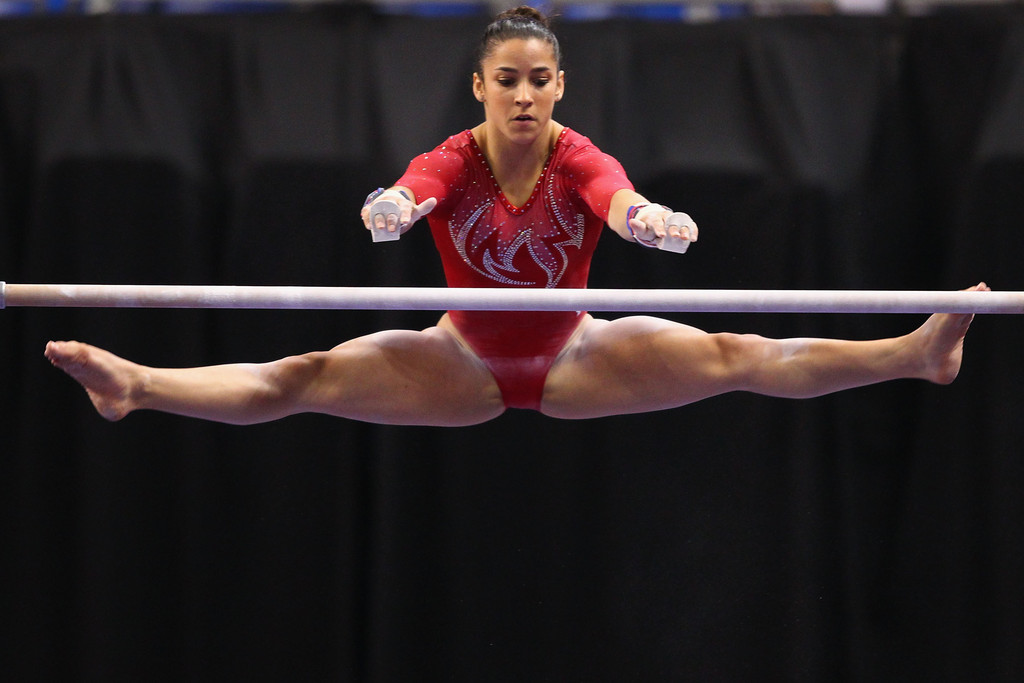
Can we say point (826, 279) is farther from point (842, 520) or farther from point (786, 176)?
point (842, 520)

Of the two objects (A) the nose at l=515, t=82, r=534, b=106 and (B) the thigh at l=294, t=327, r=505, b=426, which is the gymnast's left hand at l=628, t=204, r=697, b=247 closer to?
(A) the nose at l=515, t=82, r=534, b=106

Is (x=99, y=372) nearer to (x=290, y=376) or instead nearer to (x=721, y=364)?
(x=290, y=376)

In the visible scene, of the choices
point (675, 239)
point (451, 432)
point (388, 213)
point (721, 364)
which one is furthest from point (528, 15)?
point (451, 432)

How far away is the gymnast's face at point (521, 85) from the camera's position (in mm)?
2227

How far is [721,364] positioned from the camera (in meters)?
2.23

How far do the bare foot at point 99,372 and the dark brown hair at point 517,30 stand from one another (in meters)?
1.03

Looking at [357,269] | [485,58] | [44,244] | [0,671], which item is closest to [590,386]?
[485,58]

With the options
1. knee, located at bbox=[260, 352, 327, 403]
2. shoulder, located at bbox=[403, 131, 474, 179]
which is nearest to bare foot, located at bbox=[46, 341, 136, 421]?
knee, located at bbox=[260, 352, 327, 403]

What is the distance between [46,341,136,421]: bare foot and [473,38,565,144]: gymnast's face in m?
0.96

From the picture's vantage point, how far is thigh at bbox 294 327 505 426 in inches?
88.2

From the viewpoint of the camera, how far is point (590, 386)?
2.33 meters

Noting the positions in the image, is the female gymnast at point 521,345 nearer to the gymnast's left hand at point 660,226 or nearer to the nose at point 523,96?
the nose at point 523,96

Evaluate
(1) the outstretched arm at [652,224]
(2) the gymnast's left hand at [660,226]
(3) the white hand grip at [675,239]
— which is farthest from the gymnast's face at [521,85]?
(3) the white hand grip at [675,239]

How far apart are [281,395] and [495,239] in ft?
1.97
